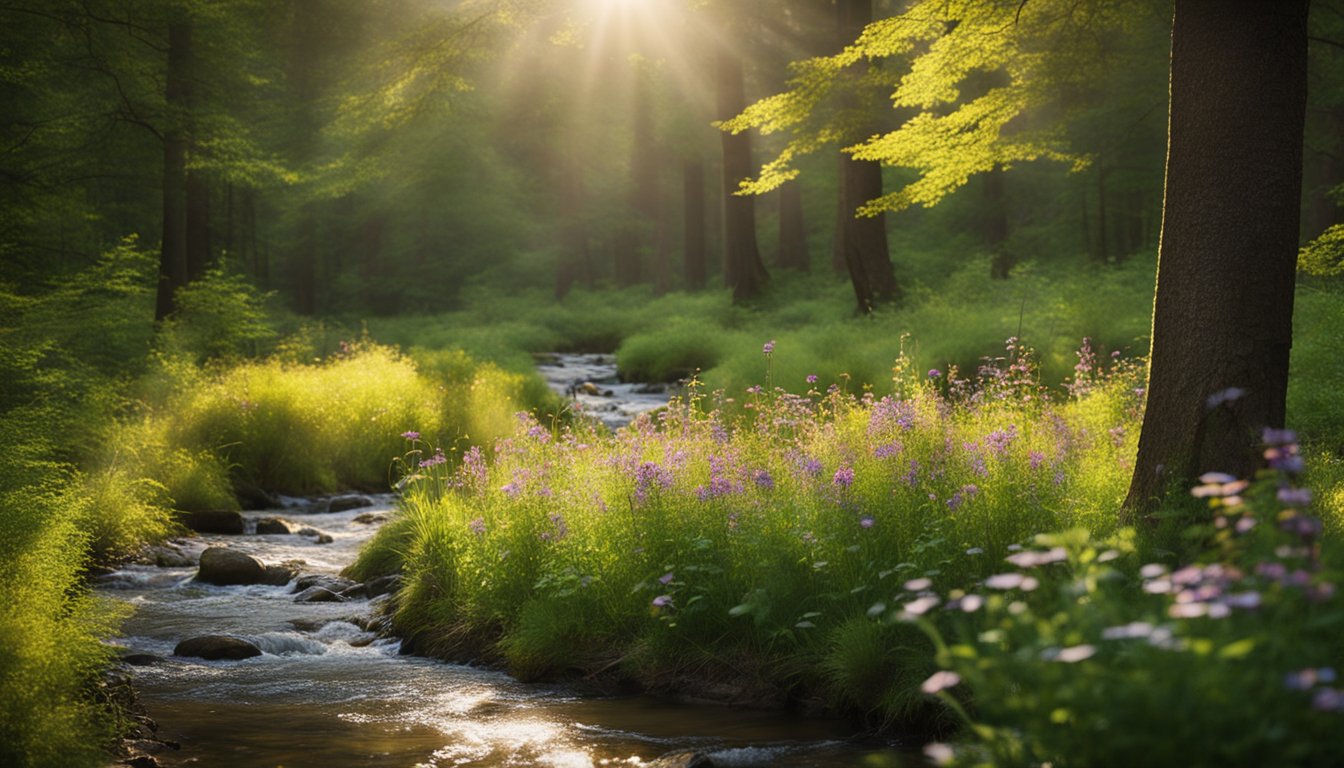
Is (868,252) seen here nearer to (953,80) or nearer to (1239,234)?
(953,80)

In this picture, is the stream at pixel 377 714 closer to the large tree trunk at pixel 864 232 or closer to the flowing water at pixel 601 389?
the flowing water at pixel 601 389

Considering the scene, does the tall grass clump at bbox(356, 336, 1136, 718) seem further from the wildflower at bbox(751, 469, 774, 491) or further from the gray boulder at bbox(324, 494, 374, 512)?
the gray boulder at bbox(324, 494, 374, 512)

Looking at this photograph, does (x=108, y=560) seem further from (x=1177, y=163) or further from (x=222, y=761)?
(x=1177, y=163)

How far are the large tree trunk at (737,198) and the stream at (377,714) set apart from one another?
1716 centimetres

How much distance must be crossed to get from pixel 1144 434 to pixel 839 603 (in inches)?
71.7

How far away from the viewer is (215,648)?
702 centimetres

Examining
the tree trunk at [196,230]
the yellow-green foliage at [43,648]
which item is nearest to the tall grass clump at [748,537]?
the yellow-green foliage at [43,648]

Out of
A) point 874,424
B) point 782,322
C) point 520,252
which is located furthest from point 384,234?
point 874,424

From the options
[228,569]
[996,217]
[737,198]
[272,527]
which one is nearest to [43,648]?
[228,569]

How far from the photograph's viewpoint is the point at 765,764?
4910 mm

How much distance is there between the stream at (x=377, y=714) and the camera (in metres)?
5.09

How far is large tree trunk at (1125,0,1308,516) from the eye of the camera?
509 cm

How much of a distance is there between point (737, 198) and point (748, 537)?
1847cm

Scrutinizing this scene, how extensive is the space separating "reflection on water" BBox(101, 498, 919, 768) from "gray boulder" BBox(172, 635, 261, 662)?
93mm
